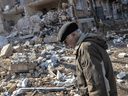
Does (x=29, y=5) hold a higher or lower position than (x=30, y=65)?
higher

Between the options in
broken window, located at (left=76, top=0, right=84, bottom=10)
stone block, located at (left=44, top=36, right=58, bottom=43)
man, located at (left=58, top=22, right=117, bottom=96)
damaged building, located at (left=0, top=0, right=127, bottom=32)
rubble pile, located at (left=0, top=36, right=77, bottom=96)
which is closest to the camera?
man, located at (left=58, top=22, right=117, bottom=96)

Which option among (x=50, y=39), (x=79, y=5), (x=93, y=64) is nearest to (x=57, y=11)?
(x=79, y=5)

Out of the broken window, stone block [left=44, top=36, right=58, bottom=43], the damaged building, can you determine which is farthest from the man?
the broken window

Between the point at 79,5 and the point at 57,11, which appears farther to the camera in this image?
the point at 79,5

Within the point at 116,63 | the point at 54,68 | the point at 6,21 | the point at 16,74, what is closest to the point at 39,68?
the point at 54,68

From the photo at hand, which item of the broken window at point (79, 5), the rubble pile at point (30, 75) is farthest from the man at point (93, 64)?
the broken window at point (79, 5)

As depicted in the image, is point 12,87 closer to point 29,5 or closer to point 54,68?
point 54,68

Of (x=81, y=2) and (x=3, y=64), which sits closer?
(x=3, y=64)

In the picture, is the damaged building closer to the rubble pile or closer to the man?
the rubble pile

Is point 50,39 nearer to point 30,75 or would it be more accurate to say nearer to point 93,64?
point 30,75

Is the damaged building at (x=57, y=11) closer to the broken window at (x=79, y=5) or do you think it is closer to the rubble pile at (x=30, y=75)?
the broken window at (x=79, y=5)

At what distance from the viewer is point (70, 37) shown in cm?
131

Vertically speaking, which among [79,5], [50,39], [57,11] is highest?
[79,5]

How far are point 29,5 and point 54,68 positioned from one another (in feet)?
33.1
